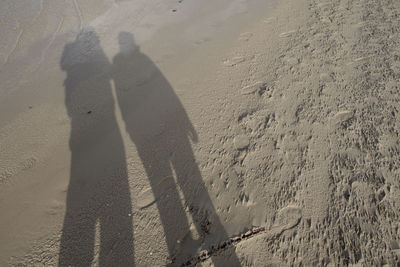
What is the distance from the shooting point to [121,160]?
3.64 meters

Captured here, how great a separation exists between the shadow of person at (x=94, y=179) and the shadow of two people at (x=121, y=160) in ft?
0.04

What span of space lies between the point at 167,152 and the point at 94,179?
1.16m

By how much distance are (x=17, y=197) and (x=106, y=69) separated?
314 cm

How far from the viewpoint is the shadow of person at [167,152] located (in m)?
2.73

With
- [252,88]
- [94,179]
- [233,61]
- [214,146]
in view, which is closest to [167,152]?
[214,146]

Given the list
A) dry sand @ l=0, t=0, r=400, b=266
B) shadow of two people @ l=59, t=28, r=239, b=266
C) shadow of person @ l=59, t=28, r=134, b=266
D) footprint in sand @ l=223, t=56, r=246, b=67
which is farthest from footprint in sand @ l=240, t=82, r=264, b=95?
shadow of person @ l=59, t=28, r=134, b=266

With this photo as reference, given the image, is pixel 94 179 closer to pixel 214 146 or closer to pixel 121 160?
pixel 121 160

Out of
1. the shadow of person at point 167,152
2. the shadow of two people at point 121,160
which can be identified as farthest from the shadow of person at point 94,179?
the shadow of person at point 167,152

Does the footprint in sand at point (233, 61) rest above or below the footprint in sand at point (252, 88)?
above

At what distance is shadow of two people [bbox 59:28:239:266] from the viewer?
2788 mm

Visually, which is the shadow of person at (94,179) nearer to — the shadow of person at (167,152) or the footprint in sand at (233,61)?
the shadow of person at (167,152)

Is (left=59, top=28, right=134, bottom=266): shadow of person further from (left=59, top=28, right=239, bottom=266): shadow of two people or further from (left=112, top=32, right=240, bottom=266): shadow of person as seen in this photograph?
(left=112, top=32, right=240, bottom=266): shadow of person

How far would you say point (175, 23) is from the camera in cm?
662

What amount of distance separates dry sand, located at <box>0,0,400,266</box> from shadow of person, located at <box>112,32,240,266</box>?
2 cm
